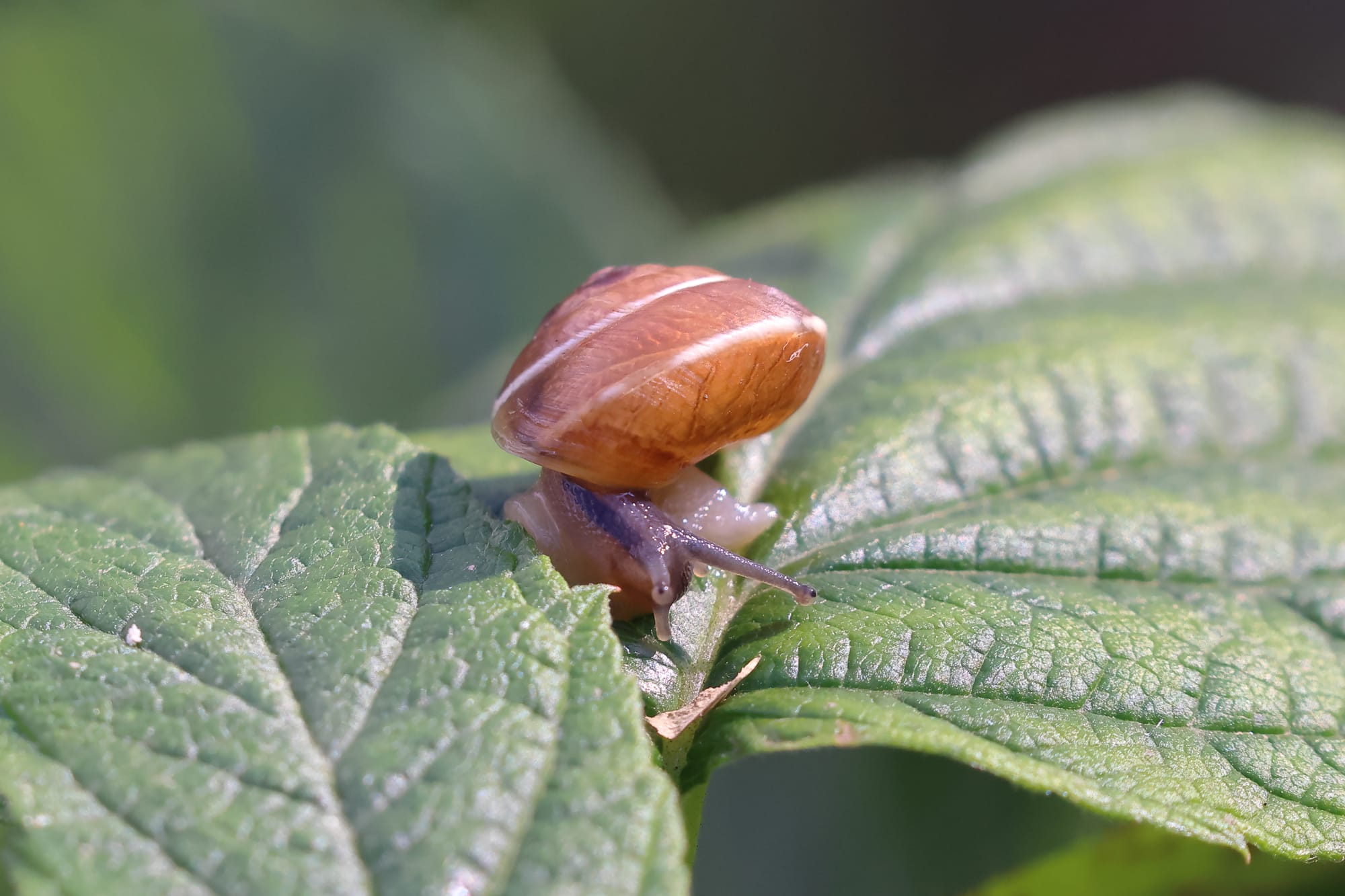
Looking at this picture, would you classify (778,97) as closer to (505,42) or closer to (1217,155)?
(505,42)

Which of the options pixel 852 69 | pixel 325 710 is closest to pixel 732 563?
pixel 325 710

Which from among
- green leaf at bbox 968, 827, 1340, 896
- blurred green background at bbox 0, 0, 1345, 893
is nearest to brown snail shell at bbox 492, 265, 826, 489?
green leaf at bbox 968, 827, 1340, 896

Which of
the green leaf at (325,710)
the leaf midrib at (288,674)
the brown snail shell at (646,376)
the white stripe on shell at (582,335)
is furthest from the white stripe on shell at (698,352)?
the leaf midrib at (288,674)

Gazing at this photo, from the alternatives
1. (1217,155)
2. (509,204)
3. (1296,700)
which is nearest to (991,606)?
(1296,700)

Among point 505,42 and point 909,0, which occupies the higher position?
point 505,42

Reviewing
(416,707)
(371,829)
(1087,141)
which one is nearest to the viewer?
(371,829)

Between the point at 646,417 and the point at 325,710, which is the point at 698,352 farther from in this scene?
the point at 325,710
